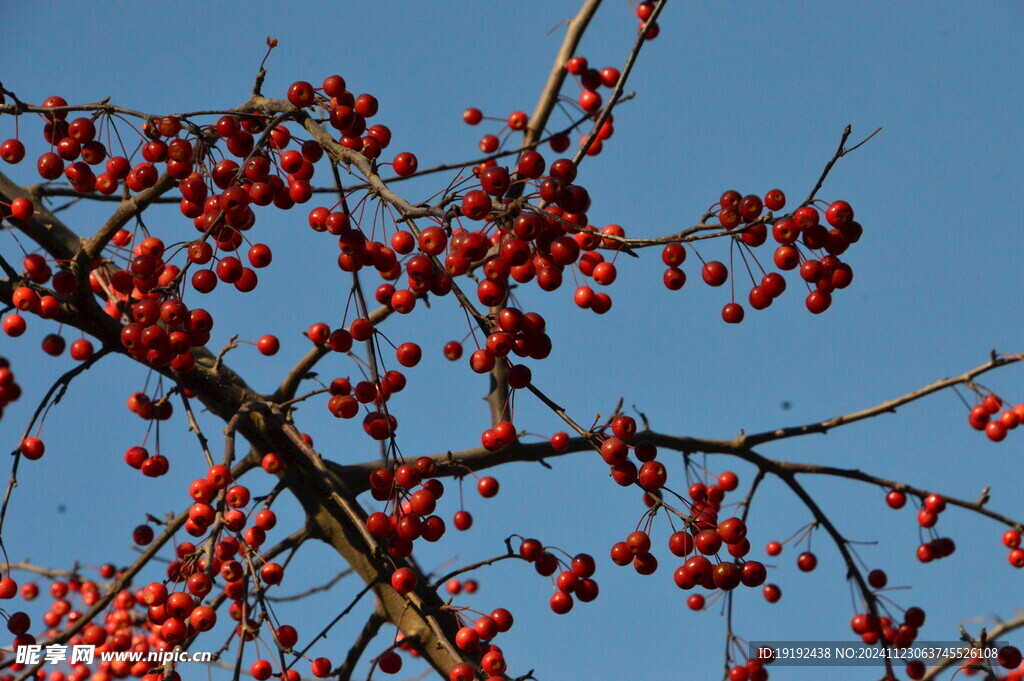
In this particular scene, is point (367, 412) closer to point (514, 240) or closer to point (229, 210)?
point (229, 210)

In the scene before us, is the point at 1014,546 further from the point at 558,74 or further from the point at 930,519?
the point at 558,74

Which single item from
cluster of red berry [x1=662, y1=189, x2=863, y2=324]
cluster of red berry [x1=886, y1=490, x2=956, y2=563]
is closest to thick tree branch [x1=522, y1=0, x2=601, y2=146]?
cluster of red berry [x1=662, y1=189, x2=863, y2=324]

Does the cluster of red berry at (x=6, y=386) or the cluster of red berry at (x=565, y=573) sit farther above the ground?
the cluster of red berry at (x=6, y=386)

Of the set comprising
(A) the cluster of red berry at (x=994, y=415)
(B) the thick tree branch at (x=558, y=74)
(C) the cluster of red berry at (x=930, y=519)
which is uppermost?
(B) the thick tree branch at (x=558, y=74)

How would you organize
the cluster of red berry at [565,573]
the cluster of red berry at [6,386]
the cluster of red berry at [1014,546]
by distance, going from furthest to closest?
1. the cluster of red berry at [1014,546]
2. the cluster of red berry at [6,386]
3. the cluster of red berry at [565,573]

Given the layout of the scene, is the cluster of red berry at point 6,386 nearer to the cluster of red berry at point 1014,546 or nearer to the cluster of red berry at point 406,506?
the cluster of red berry at point 406,506

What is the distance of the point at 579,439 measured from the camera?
484cm

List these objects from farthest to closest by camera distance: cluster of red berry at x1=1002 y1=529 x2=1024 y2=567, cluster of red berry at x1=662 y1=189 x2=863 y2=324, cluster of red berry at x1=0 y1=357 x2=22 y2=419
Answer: cluster of red berry at x1=1002 y1=529 x2=1024 y2=567 < cluster of red berry at x1=0 y1=357 x2=22 y2=419 < cluster of red berry at x1=662 y1=189 x2=863 y2=324

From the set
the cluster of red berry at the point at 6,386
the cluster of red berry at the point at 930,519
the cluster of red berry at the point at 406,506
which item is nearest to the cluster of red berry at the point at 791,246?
the cluster of red berry at the point at 406,506

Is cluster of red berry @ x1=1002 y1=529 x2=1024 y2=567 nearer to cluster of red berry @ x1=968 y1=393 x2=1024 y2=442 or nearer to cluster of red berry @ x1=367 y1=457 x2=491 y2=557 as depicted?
cluster of red berry @ x1=968 y1=393 x2=1024 y2=442

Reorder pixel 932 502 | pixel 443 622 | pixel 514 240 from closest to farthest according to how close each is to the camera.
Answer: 1. pixel 514 240
2. pixel 443 622
3. pixel 932 502

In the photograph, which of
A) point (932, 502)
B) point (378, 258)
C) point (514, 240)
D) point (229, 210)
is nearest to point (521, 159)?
point (514, 240)

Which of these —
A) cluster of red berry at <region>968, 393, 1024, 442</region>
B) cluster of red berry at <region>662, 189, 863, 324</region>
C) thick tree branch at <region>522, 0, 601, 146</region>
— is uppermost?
thick tree branch at <region>522, 0, 601, 146</region>

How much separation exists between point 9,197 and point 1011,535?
5.69 metres
